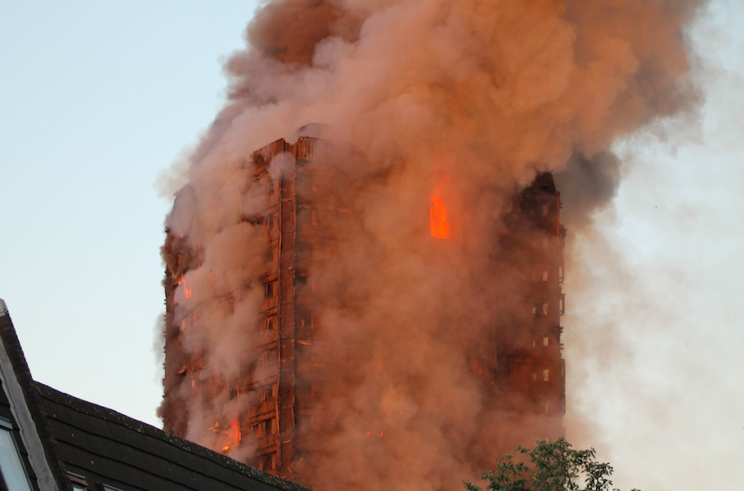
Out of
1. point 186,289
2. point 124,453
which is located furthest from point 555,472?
point 186,289

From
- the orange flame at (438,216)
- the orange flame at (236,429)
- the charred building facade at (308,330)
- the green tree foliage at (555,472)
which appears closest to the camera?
the green tree foliage at (555,472)

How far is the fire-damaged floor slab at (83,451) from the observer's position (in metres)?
11.9

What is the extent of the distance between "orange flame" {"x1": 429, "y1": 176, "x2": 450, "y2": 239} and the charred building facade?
11.6 ft

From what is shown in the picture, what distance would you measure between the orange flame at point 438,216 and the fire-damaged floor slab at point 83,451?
46721 mm

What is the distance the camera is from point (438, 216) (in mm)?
65188

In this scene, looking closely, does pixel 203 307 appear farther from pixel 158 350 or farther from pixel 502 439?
pixel 502 439

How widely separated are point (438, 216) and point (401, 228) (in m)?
2.27

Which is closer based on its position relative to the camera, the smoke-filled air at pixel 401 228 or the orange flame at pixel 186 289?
the smoke-filled air at pixel 401 228

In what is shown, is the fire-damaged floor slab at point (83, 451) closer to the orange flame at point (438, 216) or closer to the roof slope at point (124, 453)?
the roof slope at point (124, 453)

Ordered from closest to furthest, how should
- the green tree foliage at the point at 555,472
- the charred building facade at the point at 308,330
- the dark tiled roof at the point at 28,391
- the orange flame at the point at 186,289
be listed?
the dark tiled roof at the point at 28,391, the green tree foliage at the point at 555,472, the charred building facade at the point at 308,330, the orange flame at the point at 186,289

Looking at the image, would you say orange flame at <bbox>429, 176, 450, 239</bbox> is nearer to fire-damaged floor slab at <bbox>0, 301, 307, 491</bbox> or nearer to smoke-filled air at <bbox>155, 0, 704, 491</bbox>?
smoke-filled air at <bbox>155, 0, 704, 491</bbox>

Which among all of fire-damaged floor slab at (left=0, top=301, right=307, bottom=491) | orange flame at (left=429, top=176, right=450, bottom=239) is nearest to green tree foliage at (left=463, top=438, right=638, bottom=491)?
fire-damaged floor slab at (left=0, top=301, right=307, bottom=491)

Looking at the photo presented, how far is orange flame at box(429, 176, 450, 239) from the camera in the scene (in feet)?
213

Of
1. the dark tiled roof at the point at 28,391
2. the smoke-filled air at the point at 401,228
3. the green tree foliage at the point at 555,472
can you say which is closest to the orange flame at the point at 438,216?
the smoke-filled air at the point at 401,228
